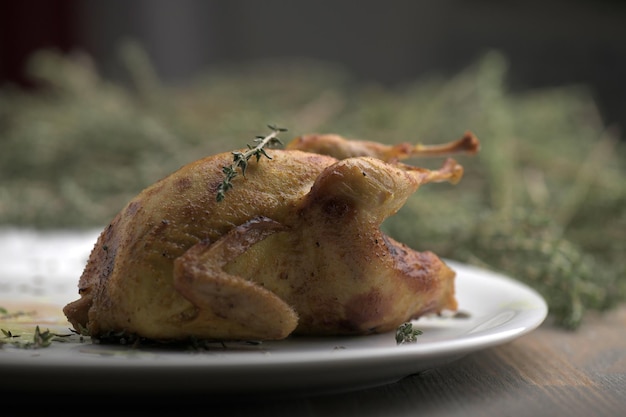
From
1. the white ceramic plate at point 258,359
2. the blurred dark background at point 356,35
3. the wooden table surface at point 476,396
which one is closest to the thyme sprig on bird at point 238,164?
the white ceramic plate at point 258,359

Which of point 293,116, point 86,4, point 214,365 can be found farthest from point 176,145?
point 86,4

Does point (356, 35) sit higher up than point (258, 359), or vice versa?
point (356, 35)

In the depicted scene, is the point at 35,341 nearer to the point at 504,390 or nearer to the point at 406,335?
the point at 406,335

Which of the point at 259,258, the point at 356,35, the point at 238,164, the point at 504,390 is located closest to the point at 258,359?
the point at 259,258

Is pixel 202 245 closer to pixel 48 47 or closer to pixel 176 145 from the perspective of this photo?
pixel 176 145

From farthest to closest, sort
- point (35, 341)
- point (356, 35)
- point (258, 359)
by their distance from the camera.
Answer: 1. point (356, 35)
2. point (35, 341)
3. point (258, 359)
